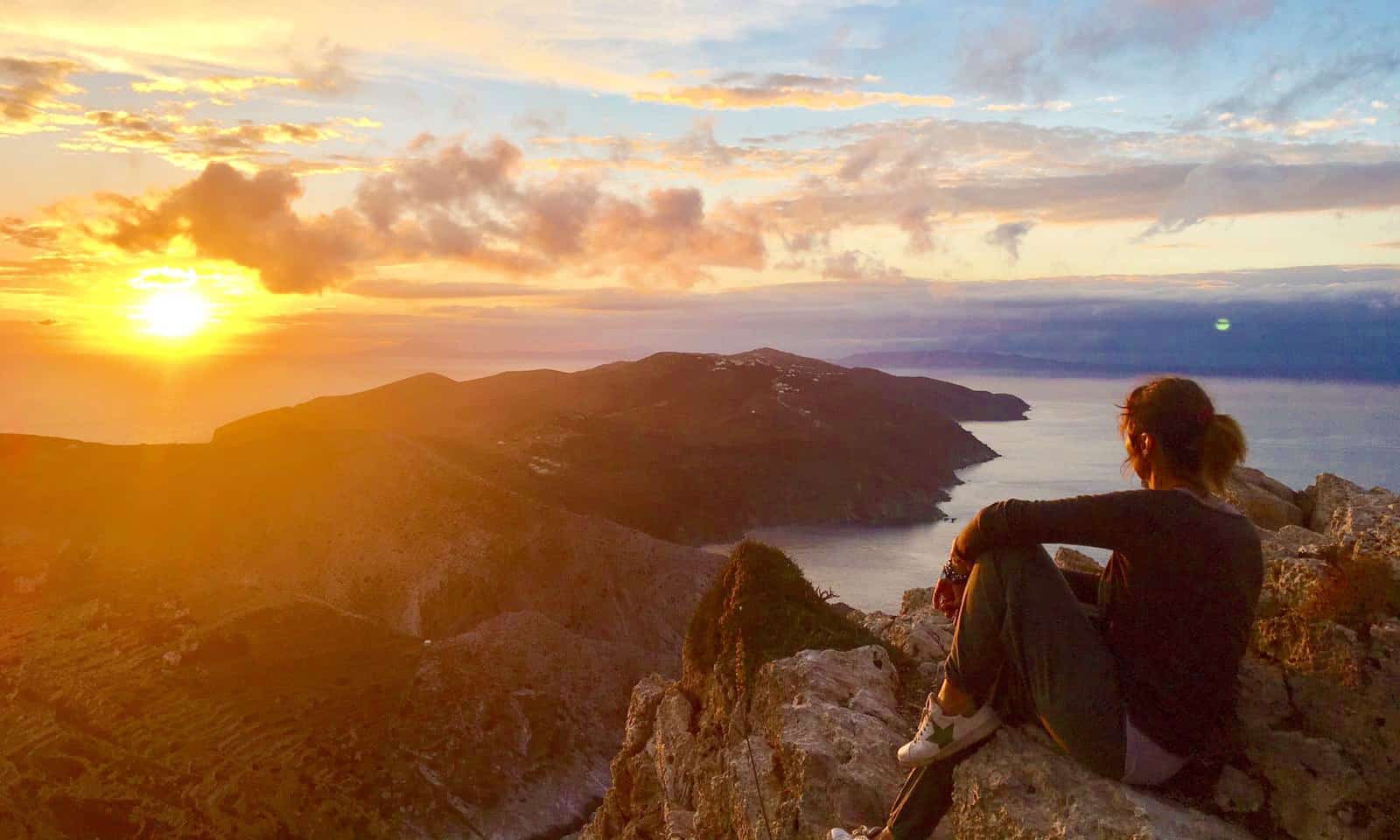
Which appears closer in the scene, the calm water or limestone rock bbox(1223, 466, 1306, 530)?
limestone rock bbox(1223, 466, 1306, 530)

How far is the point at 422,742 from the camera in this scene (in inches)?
1682

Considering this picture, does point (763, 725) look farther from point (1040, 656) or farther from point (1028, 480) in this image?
point (1028, 480)

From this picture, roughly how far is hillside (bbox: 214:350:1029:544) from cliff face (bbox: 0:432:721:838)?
1630 centimetres

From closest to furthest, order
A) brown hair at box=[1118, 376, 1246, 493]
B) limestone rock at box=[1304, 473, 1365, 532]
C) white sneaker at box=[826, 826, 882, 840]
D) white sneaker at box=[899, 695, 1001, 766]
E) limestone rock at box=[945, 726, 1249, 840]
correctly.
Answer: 1. brown hair at box=[1118, 376, 1246, 493]
2. limestone rock at box=[945, 726, 1249, 840]
3. white sneaker at box=[899, 695, 1001, 766]
4. white sneaker at box=[826, 826, 882, 840]
5. limestone rock at box=[1304, 473, 1365, 532]

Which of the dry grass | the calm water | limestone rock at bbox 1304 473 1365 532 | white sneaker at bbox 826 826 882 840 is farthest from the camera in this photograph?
the calm water

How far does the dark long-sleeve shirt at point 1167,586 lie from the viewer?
16.8 ft

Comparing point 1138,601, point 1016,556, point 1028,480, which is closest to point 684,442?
point 1028,480

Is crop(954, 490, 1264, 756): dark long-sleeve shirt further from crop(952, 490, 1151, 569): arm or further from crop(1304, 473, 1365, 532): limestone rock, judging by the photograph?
crop(1304, 473, 1365, 532): limestone rock

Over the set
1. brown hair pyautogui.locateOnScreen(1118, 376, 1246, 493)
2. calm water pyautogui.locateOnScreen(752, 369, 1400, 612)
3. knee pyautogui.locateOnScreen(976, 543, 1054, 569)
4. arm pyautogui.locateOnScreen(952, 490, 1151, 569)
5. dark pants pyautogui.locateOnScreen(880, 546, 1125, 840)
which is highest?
brown hair pyautogui.locateOnScreen(1118, 376, 1246, 493)

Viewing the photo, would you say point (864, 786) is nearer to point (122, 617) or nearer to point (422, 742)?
point (422, 742)

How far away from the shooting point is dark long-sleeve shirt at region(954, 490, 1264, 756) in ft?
16.8

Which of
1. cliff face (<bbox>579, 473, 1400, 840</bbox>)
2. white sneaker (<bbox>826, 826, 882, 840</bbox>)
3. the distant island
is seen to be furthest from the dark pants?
the distant island

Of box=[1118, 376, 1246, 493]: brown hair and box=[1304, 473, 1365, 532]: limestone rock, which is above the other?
box=[1118, 376, 1246, 493]: brown hair

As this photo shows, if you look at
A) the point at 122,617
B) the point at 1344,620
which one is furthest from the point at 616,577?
the point at 1344,620
